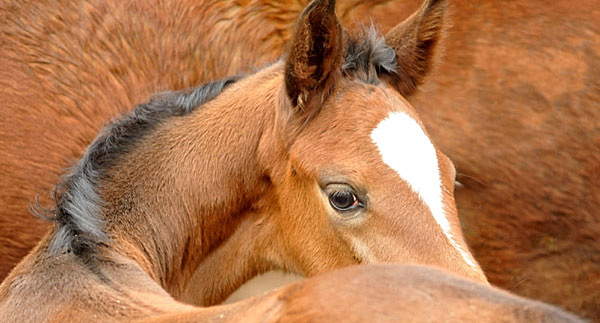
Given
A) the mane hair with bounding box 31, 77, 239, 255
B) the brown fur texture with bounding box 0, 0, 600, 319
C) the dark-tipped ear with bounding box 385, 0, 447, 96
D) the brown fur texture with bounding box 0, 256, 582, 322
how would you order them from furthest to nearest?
the brown fur texture with bounding box 0, 0, 600, 319
the dark-tipped ear with bounding box 385, 0, 447, 96
the mane hair with bounding box 31, 77, 239, 255
the brown fur texture with bounding box 0, 256, 582, 322

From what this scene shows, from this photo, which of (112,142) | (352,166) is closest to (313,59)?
(352,166)

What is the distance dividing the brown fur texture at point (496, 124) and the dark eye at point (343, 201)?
115 centimetres

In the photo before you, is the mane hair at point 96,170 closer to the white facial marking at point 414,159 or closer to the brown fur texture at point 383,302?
the brown fur texture at point 383,302

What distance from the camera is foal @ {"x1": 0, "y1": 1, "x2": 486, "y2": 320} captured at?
9.09 ft

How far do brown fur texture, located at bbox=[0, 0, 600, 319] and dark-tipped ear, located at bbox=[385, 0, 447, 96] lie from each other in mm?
528

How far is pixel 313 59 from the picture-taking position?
301cm

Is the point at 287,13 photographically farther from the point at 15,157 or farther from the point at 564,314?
the point at 564,314

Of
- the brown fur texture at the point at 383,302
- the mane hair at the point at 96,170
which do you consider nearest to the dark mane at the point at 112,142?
the mane hair at the point at 96,170

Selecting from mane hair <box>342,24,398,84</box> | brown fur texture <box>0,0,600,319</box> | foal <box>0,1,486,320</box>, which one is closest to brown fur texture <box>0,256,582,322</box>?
foal <box>0,1,486,320</box>

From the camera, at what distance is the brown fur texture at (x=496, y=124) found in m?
3.89

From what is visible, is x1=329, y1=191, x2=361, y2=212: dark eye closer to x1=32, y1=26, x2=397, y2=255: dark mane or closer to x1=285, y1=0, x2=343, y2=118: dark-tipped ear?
x1=285, y1=0, x2=343, y2=118: dark-tipped ear

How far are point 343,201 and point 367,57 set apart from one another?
56cm

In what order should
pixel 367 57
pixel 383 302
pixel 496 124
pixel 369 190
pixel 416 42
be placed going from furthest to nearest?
pixel 496 124, pixel 416 42, pixel 367 57, pixel 369 190, pixel 383 302

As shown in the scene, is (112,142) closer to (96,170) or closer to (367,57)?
(96,170)
